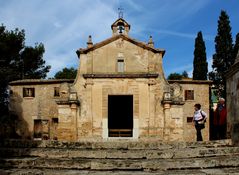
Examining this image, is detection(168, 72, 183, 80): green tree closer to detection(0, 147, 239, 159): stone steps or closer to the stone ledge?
the stone ledge

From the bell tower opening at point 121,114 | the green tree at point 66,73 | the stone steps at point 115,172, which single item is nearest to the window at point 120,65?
the bell tower opening at point 121,114

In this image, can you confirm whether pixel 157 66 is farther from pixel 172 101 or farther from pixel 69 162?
pixel 69 162

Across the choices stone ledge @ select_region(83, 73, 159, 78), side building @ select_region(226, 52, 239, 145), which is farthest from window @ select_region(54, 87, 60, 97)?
side building @ select_region(226, 52, 239, 145)

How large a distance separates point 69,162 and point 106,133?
12.6 metres

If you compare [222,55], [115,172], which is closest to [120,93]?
[115,172]

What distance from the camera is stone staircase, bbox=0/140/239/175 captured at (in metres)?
7.35

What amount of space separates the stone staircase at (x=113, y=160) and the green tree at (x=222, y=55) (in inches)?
1118

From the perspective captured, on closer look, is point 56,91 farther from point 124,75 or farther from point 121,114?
point 124,75

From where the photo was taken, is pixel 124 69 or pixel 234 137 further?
pixel 124 69

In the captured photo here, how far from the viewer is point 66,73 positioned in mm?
51062

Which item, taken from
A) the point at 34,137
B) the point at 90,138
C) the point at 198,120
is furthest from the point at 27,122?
the point at 198,120

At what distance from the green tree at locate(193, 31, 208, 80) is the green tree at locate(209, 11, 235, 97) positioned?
1.25 m

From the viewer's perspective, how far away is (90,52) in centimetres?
2158

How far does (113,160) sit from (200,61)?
33.0 meters
